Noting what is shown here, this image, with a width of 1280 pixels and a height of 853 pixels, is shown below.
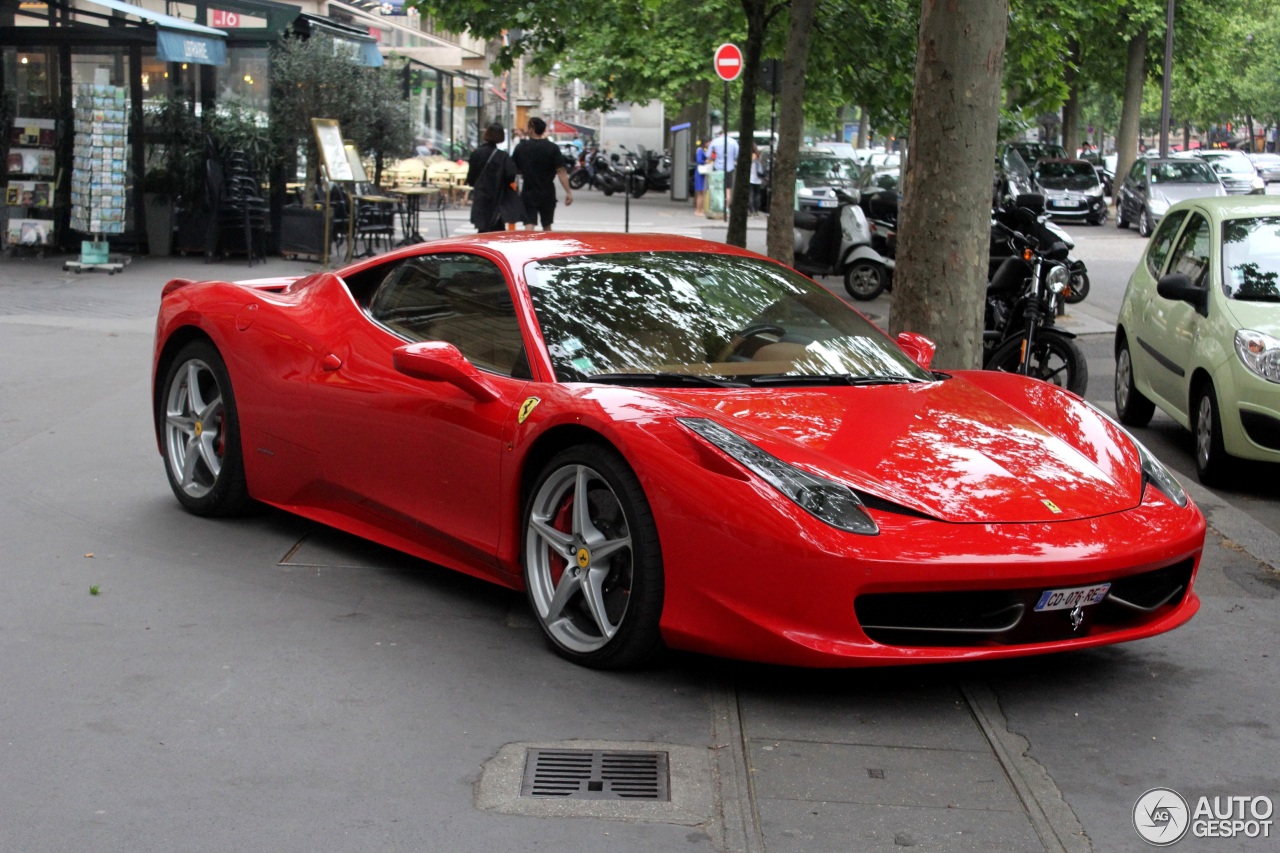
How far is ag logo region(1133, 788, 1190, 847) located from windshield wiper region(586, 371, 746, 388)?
1.83m

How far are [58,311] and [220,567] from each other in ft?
30.5

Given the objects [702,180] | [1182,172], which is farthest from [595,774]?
[702,180]

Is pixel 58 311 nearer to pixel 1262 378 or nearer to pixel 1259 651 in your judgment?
pixel 1262 378

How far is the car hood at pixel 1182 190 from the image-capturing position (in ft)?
108

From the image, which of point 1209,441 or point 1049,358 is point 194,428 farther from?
point 1049,358

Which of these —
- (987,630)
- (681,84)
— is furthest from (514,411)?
(681,84)

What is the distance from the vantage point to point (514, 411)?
498cm

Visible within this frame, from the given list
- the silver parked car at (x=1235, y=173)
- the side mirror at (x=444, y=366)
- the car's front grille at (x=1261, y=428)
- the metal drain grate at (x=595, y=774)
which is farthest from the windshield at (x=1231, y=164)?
the metal drain grate at (x=595, y=774)

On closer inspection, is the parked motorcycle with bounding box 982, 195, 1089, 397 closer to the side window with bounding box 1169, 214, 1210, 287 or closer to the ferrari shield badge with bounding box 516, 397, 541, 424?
the side window with bounding box 1169, 214, 1210, 287

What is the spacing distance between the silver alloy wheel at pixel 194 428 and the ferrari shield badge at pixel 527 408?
203 centimetres

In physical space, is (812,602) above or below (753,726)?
above

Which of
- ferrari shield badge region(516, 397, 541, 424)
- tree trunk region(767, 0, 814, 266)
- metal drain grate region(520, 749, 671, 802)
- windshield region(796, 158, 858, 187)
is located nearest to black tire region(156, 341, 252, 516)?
ferrari shield badge region(516, 397, 541, 424)

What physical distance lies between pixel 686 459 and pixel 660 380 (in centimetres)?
65

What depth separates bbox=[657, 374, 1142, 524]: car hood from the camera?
14.5ft
